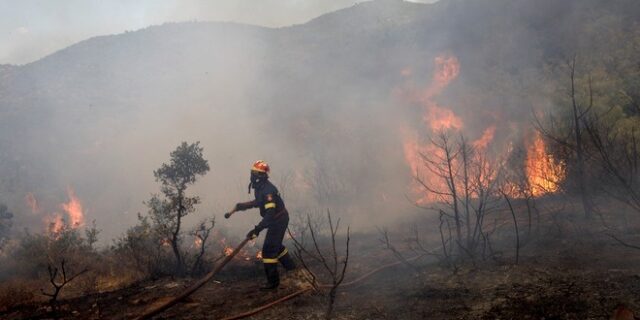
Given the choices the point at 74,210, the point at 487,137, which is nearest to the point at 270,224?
the point at 487,137

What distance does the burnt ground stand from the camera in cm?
448

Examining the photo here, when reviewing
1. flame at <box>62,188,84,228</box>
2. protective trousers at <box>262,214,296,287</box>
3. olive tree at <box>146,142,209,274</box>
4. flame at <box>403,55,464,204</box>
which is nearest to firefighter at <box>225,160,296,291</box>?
protective trousers at <box>262,214,296,287</box>

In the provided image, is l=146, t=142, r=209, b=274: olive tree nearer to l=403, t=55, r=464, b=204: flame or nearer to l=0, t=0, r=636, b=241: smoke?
l=0, t=0, r=636, b=241: smoke

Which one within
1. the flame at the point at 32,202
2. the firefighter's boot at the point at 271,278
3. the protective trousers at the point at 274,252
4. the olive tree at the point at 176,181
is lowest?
the firefighter's boot at the point at 271,278

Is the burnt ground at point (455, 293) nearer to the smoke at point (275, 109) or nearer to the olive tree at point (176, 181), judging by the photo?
the olive tree at point (176, 181)

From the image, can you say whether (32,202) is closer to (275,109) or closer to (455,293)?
(275,109)

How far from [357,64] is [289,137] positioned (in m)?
10.3

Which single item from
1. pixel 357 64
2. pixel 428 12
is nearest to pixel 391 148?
pixel 357 64

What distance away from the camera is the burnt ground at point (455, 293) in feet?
14.7

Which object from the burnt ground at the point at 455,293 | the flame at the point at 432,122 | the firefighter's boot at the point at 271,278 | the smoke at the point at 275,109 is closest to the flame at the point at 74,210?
the smoke at the point at 275,109

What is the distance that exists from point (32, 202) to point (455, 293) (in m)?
24.8

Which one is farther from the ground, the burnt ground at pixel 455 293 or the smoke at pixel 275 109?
the smoke at pixel 275 109

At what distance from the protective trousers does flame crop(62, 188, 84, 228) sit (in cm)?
1831

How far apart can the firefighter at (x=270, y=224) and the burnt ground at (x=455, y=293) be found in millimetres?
384
